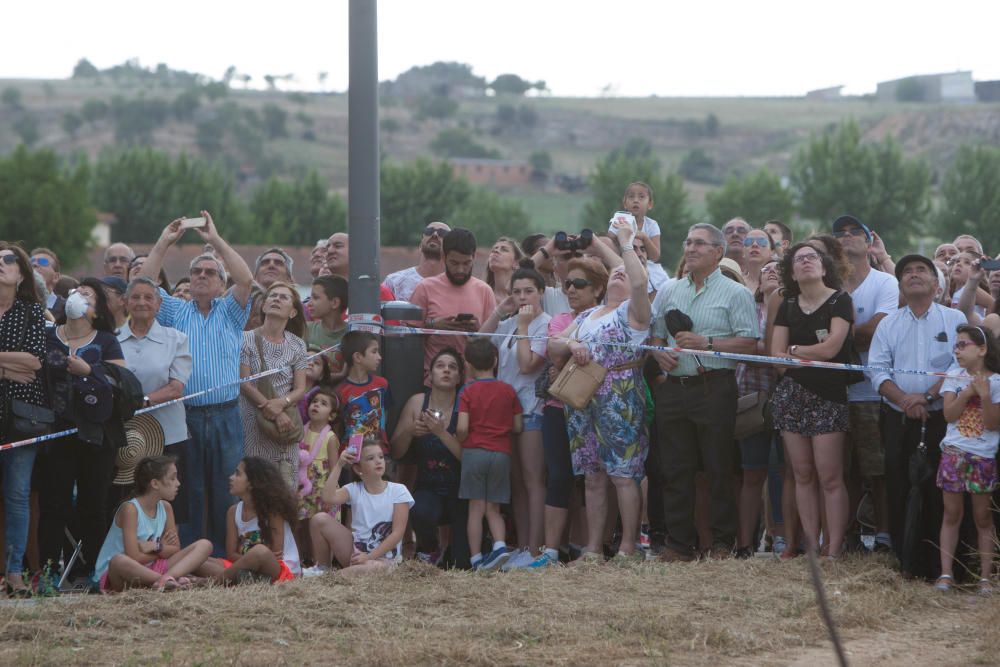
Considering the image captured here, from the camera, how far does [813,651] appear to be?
22.1ft

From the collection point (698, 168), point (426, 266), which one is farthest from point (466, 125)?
point (426, 266)

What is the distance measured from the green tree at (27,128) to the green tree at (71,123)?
126 inches

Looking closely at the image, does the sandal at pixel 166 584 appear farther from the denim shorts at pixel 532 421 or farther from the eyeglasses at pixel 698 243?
the eyeglasses at pixel 698 243

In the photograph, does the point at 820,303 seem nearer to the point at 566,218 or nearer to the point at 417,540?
the point at 417,540

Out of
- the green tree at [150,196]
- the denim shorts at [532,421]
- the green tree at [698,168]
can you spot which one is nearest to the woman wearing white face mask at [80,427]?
the denim shorts at [532,421]

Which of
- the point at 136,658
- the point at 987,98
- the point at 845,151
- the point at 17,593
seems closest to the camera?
the point at 136,658

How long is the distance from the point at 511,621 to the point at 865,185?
70121 millimetres

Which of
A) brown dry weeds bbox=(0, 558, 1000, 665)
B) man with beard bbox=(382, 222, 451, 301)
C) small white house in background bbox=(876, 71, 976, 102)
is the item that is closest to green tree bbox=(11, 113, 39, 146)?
small white house in background bbox=(876, 71, 976, 102)

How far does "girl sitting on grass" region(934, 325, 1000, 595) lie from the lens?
787 centimetres

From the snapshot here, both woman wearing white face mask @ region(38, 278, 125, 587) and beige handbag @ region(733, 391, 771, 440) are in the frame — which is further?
beige handbag @ region(733, 391, 771, 440)

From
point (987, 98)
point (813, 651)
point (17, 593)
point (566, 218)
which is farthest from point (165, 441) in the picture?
point (987, 98)

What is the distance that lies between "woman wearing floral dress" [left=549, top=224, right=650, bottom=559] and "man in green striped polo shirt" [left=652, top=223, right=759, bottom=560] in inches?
7.1

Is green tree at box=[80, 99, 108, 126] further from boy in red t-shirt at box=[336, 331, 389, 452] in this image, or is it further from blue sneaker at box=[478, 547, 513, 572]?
blue sneaker at box=[478, 547, 513, 572]

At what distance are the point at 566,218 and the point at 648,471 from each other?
310ft
